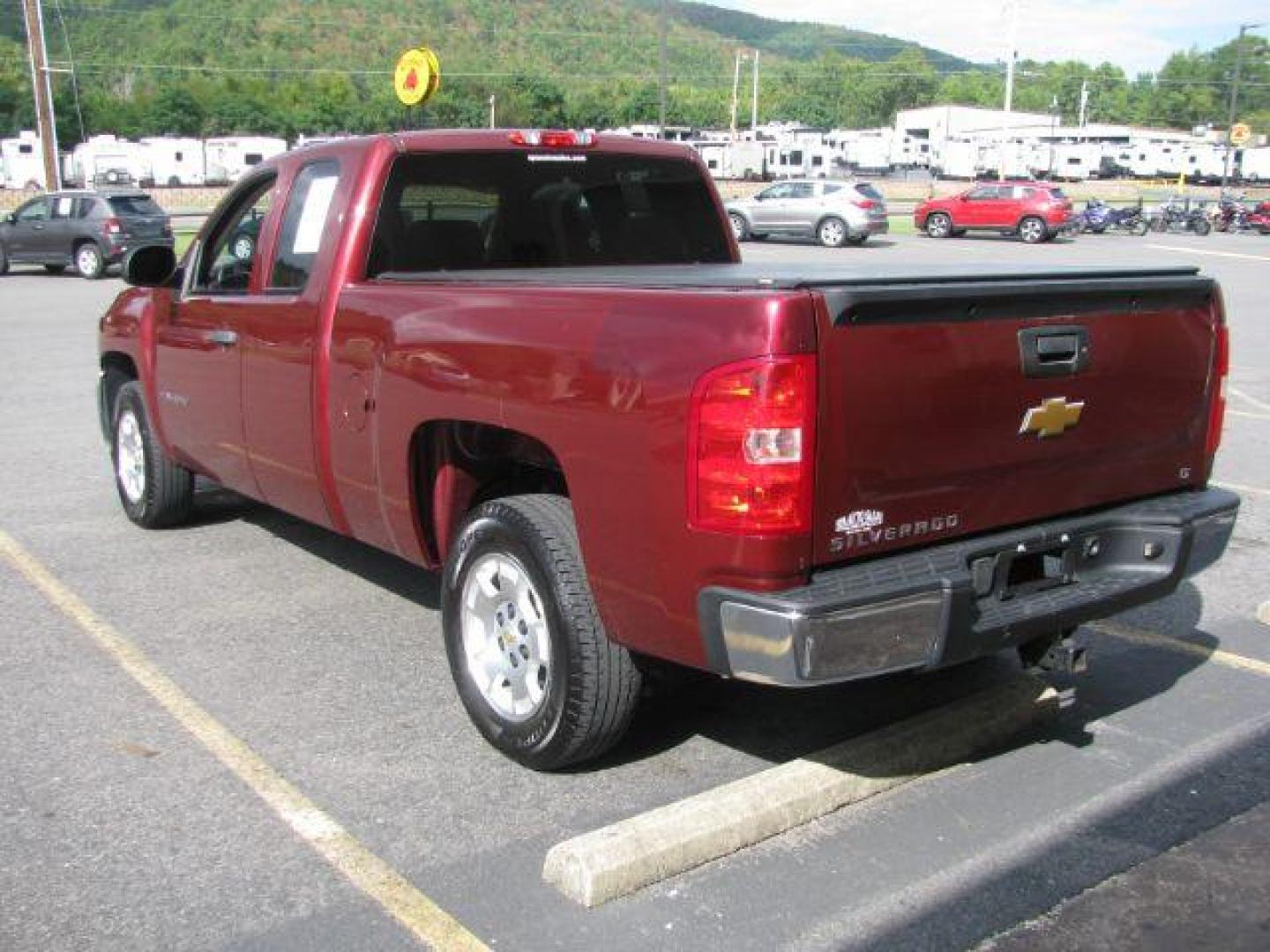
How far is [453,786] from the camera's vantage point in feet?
13.0

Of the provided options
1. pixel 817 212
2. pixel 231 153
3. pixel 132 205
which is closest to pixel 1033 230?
pixel 817 212

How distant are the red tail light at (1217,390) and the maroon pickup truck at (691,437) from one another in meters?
0.02

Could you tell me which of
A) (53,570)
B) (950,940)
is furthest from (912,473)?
(53,570)

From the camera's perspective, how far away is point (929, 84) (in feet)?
597

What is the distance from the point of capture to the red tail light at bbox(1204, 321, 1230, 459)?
4199 millimetres

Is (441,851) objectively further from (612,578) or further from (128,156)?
(128,156)

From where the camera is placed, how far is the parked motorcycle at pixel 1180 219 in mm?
41844

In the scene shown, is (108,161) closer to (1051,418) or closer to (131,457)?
(131,457)

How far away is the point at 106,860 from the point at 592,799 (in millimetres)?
1356

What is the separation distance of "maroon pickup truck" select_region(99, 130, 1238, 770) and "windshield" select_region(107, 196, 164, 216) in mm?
20801

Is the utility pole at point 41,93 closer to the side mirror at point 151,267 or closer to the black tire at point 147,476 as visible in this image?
the black tire at point 147,476

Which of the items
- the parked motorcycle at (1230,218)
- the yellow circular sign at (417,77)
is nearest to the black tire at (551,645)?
the yellow circular sign at (417,77)

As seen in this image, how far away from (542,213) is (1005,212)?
33756 millimetres


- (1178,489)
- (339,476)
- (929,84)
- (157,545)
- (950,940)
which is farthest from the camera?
(929,84)
